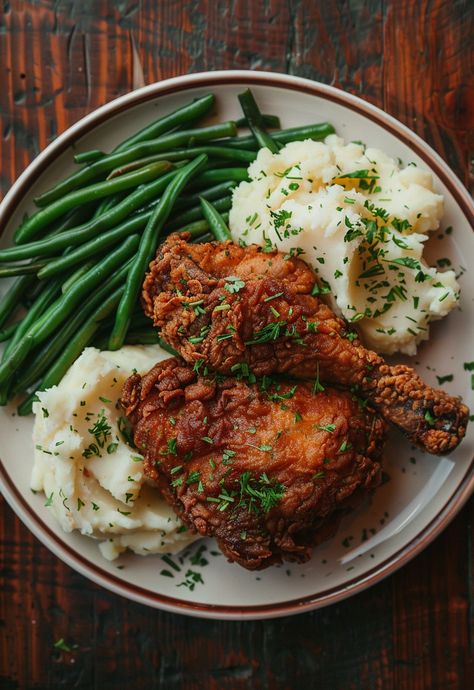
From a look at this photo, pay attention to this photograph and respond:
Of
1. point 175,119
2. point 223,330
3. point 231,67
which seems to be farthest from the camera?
point 231,67

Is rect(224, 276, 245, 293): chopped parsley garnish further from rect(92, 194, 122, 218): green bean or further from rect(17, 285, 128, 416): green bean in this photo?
rect(92, 194, 122, 218): green bean

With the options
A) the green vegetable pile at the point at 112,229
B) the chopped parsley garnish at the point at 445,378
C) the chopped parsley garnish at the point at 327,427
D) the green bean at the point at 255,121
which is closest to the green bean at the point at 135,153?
the green vegetable pile at the point at 112,229

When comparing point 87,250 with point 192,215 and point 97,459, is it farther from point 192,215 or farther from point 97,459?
point 97,459

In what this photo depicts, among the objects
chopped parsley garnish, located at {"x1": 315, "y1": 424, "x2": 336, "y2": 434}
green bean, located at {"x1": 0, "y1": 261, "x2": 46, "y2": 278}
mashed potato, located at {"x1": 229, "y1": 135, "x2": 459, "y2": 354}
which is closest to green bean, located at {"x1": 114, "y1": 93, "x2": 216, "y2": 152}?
mashed potato, located at {"x1": 229, "y1": 135, "x2": 459, "y2": 354}

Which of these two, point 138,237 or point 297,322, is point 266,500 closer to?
point 297,322

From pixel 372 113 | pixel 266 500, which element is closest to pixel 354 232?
pixel 372 113

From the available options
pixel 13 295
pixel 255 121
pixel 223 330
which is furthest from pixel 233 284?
pixel 13 295
